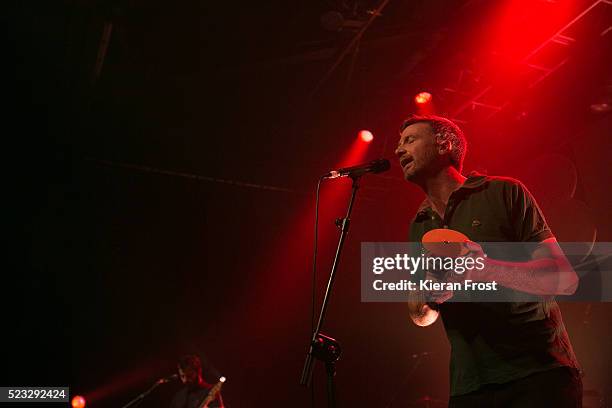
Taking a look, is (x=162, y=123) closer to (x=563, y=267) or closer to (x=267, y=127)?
(x=267, y=127)

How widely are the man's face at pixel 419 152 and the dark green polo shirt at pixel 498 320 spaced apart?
33 cm

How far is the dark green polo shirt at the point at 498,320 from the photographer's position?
192 centimetres

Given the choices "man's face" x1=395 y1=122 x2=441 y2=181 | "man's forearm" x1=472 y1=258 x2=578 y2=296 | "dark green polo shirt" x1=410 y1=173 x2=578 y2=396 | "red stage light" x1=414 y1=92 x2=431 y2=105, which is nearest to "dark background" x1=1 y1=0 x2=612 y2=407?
"red stage light" x1=414 y1=92 x2=431 y2=105

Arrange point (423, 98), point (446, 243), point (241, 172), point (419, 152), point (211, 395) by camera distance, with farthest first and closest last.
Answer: point (241, 172) < point (211, 395) < point (423, 98) < point (419, 152) < point (446, 243)

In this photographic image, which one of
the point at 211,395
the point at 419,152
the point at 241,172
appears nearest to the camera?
the point at 419,152

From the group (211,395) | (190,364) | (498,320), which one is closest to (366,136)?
(190,364)

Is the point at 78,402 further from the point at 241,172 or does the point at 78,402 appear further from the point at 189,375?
the point at 241,172

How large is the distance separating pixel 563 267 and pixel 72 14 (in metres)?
6.17

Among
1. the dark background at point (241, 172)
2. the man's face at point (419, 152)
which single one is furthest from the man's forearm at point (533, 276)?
the dark background at point (241, 172)

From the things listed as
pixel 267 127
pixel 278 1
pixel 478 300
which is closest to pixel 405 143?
pixel 478 300

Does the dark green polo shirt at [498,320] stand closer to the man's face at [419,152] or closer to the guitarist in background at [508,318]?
the guitarist in background at [508,318]

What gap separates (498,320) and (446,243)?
45cm

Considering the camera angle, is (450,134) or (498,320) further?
(450,134)

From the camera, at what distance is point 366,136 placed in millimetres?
7574
